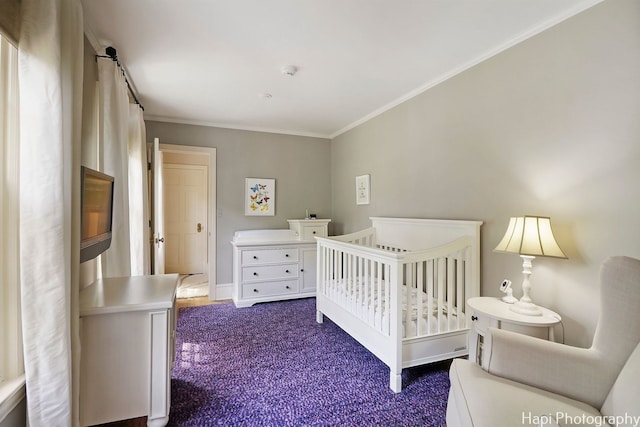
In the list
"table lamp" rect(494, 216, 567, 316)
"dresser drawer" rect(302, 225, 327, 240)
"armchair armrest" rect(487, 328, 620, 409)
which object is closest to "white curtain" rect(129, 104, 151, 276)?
"dresser drawer" rect(302, 225, 327, 240)

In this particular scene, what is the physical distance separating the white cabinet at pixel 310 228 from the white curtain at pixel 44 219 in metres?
2.84

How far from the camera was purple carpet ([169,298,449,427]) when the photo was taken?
170 cm

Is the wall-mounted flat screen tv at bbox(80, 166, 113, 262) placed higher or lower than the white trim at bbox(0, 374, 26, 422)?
higher

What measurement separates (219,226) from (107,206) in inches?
83.0

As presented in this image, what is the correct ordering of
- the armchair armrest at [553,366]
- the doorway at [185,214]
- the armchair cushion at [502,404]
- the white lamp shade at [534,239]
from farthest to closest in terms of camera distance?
the doorway at [185,214]
the white lamp shade at [534,239]
the armchair armrest at [553,366]
the armchair cushion at [502,404]

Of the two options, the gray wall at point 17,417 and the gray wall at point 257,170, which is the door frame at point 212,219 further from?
the gray wall at point 17,417

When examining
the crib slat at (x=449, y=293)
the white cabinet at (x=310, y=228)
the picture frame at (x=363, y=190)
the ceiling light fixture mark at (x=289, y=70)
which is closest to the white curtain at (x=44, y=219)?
the ceiling light fixture mark at (x=289, y=70)

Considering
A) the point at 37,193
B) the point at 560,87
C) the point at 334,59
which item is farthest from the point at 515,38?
the point at 37,193

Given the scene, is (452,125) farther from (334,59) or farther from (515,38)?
(334,59)

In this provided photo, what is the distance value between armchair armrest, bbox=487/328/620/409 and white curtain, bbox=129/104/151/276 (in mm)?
2677

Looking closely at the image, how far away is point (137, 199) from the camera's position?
2740mm

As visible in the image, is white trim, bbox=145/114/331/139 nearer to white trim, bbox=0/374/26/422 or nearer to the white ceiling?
the white ceiling

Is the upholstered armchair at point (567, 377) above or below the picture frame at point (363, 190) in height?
below

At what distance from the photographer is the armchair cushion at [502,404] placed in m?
1.08
